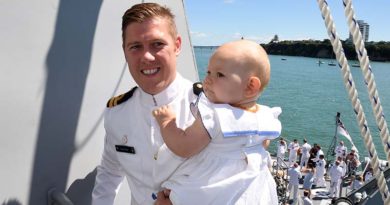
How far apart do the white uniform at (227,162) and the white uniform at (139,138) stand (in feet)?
0.53

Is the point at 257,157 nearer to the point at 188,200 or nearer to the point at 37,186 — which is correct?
the point at 188,200

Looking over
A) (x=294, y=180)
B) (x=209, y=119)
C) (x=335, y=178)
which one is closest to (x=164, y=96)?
(x=209, y=119)

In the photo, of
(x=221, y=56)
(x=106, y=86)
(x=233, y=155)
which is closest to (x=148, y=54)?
(x=221, y=56)

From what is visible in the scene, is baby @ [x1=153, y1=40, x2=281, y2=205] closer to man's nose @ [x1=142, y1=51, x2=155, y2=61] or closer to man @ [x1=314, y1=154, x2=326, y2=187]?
man's nose @ [x1=142, y1=51, x2=155, y2=61]

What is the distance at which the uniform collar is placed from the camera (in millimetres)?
1284

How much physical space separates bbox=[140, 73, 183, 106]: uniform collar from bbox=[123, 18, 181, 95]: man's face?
69mm

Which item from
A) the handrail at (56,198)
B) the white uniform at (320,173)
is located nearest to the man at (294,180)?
the white uniform at (320,173)

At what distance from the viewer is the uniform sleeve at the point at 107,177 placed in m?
1.37

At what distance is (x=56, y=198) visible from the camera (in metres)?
1.31

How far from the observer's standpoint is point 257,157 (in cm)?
110

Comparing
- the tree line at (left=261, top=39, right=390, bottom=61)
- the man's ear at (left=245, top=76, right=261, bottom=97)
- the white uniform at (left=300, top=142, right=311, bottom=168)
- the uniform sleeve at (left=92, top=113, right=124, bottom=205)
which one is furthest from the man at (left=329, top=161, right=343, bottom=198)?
the tree line at (left=261, top=39, right=390, bottom=61)

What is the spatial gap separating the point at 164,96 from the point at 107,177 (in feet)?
1.23

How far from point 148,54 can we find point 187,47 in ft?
3.37

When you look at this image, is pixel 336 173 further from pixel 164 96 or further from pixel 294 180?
pixel 164 96
